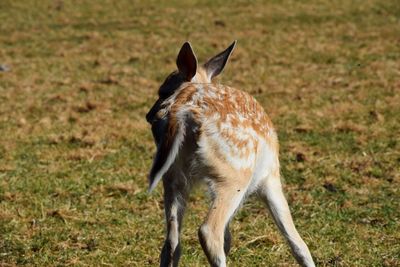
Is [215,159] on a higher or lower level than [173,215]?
higher

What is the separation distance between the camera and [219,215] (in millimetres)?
4105

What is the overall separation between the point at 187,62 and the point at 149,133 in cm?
449

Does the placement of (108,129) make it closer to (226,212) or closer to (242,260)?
(242,260)

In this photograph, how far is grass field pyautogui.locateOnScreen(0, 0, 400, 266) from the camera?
601 centimetres

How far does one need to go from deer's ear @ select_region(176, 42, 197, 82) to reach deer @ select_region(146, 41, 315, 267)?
0.87ft

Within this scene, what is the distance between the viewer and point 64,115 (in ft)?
34.2

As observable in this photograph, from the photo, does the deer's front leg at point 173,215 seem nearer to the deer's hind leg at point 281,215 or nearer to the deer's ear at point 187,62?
the deer's hind leg at point 281,215

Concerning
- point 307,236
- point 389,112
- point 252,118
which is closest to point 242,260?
point 307,236

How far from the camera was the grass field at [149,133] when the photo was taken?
19.7 feet

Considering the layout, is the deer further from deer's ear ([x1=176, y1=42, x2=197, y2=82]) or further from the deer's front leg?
deer's ear ([x1=176, y1=42, x2=197, y2=82])

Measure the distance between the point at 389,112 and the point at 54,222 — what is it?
529 cm

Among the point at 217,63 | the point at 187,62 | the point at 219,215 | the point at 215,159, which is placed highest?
the point at 187,62

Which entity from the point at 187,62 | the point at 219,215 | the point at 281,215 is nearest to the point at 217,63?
the point at 187,62

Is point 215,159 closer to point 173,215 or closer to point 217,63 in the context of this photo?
point 173,215
